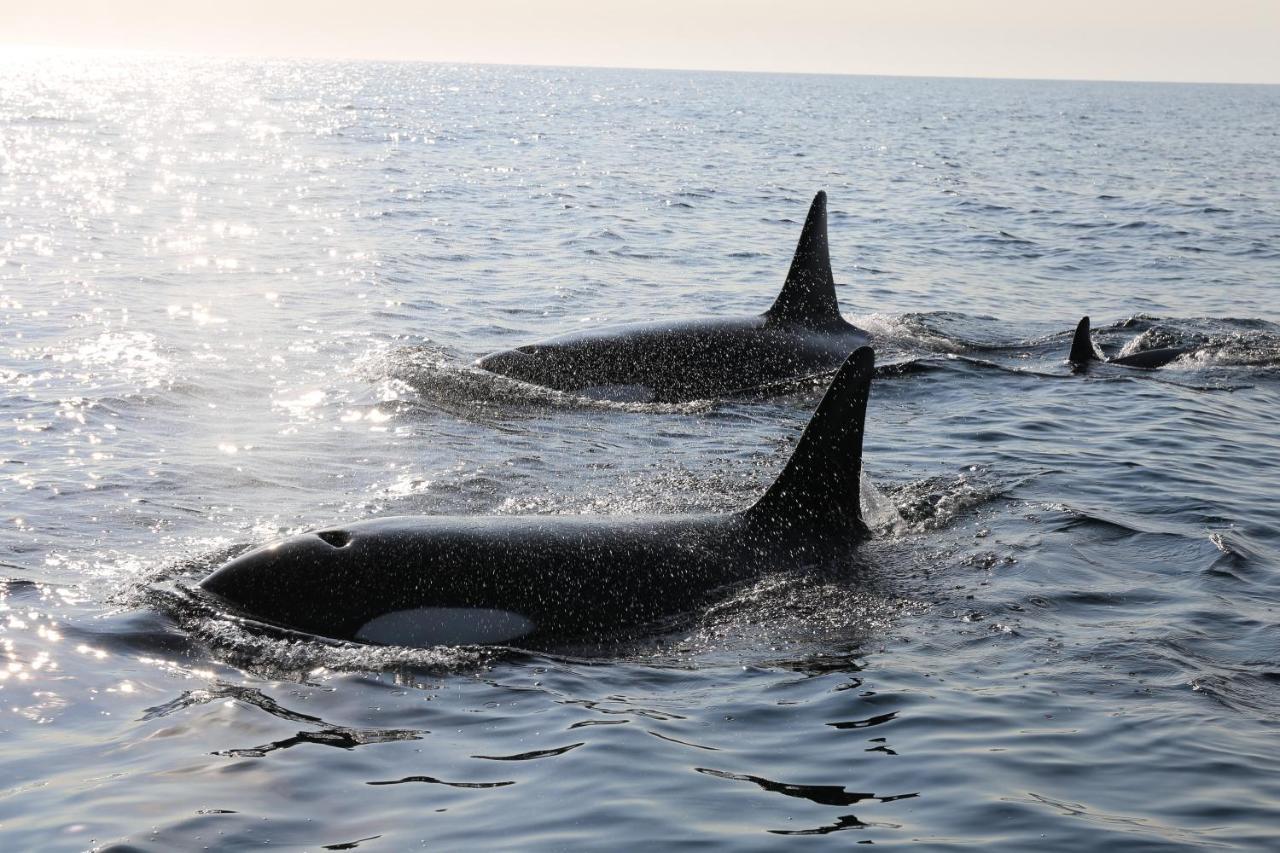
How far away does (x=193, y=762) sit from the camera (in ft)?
19.2

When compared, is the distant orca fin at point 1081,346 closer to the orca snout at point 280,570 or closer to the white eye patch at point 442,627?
the white eye patch at point 442,627

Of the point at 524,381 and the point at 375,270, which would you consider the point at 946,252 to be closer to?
the point at 375,270

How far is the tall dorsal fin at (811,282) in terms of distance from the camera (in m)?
14.6

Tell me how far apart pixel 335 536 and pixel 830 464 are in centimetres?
277

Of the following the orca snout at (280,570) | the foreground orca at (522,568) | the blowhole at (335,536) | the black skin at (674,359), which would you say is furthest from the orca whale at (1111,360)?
the orca snout at (280,570)

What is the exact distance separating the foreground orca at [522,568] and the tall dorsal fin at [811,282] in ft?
22.9


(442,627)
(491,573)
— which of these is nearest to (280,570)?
(442,627)

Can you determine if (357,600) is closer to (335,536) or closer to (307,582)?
(307,582)

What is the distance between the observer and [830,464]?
7.98 m

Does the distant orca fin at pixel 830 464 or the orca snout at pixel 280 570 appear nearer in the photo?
the orca snout at pixel 280 570

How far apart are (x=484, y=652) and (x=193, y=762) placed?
1.64 meters

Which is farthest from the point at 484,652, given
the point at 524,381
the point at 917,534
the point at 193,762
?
the point at 524,381

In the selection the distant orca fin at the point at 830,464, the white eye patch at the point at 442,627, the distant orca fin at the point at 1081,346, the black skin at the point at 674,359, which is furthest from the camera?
the distant orca fin at the point at 1081,346

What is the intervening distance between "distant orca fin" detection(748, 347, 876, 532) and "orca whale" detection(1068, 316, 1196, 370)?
9151 mm
